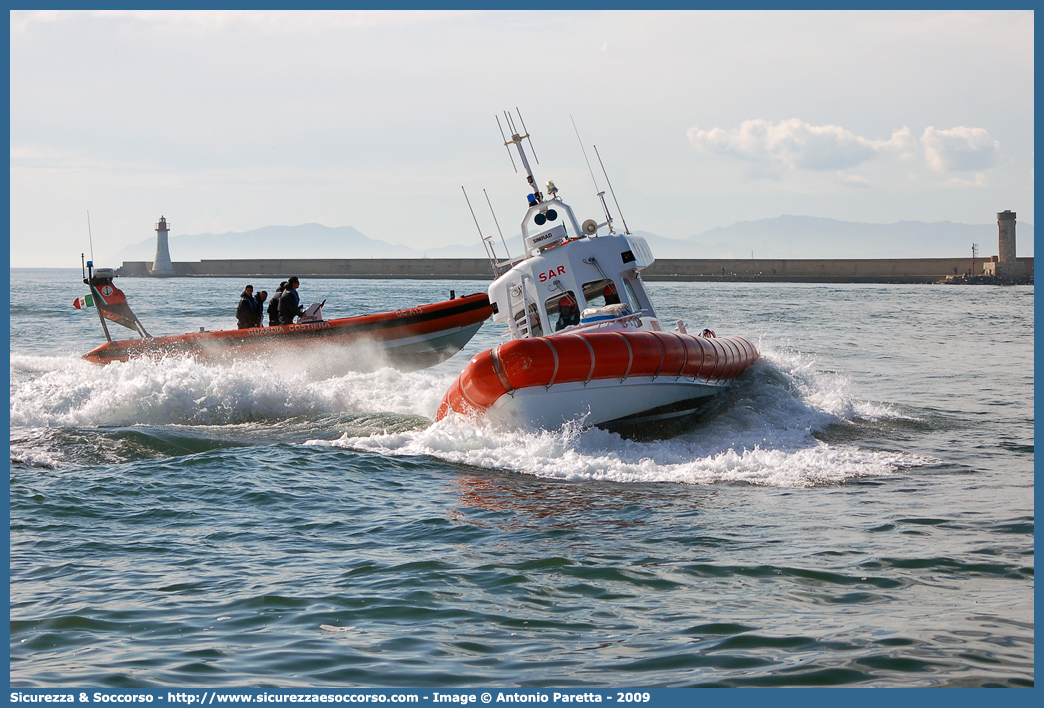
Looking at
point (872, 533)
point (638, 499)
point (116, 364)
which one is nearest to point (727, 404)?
point (638, 499)

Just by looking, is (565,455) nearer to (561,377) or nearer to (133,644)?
(561,377)

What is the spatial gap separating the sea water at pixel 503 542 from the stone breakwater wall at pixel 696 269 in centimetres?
5200

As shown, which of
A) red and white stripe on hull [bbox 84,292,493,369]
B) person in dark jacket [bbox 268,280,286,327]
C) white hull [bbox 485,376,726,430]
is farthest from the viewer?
person in dark jacket [bbox 268,280,286,327]

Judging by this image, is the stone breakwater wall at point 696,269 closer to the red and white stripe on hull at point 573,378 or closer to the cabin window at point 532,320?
the cabin window at point 532,320

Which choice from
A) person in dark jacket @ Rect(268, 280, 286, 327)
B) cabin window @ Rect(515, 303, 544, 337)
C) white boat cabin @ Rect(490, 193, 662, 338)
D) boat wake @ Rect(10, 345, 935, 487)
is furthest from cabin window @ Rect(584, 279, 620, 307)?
person in dark jacket @ Rect(268, 280, 286, 327)

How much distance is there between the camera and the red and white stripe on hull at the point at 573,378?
27.7ft

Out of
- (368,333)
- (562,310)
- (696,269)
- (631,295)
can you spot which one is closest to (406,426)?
(562,310)

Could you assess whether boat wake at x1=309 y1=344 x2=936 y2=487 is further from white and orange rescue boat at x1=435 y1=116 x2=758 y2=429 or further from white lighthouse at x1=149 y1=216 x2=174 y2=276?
white lighthouse at x1=149 y1=216 x2=174 y2=276

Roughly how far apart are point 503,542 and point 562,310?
16.2ft

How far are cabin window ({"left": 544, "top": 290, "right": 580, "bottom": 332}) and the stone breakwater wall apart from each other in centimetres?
5142

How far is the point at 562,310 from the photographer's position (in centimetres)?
1053

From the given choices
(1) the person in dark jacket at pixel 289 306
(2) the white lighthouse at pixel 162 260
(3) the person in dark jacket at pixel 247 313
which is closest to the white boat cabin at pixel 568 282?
(1) the person in dark jacket at pixel 289 306

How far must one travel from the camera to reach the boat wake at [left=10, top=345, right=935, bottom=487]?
27.1 feet

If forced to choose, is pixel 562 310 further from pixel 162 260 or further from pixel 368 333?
pixel 162 260
